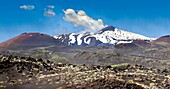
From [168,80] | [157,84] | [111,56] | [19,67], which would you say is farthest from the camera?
[111,56]

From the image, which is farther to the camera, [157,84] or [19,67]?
[19,67]

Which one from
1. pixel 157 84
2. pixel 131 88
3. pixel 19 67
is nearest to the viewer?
pixel 131 88

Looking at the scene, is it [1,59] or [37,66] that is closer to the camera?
[37,66]

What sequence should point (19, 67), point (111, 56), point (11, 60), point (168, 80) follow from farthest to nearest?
point (111, 56), point (11, 60), point (19, 67), point (168, 80)

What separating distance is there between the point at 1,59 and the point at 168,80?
3297 cm

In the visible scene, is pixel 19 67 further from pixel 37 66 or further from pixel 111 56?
pixel 111 56

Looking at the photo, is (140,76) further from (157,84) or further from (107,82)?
(107,82)

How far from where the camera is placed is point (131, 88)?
136ft

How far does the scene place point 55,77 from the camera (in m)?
52.6

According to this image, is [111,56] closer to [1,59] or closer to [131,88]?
[1,59]

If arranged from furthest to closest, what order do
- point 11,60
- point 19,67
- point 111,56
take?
point 111,56, point 11,60, point 19,67

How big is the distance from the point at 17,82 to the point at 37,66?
1262cm

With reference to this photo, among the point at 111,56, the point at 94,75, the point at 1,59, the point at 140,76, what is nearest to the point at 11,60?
the point at 1,59

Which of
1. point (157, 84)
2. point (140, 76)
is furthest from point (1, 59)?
point (157, 84)
